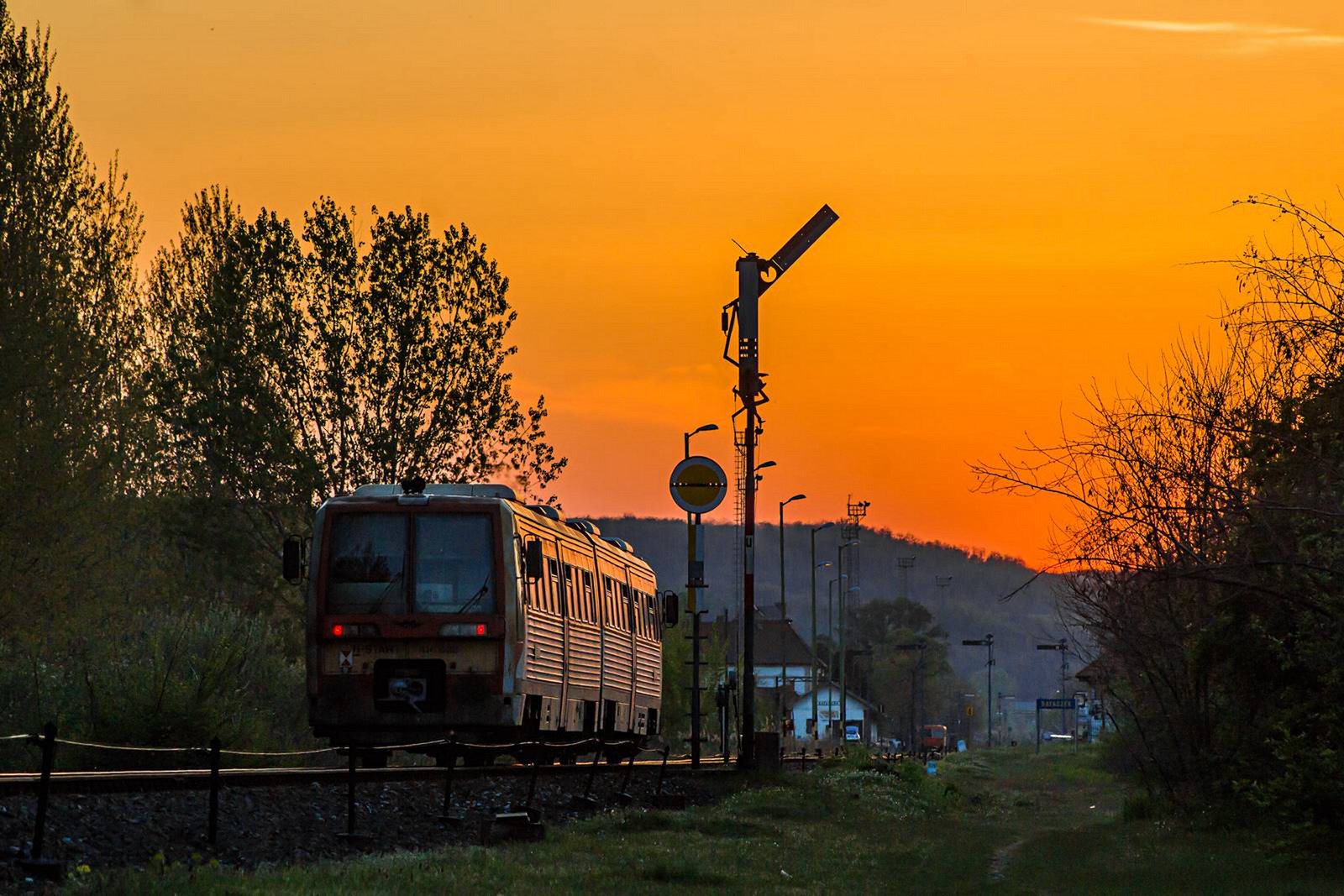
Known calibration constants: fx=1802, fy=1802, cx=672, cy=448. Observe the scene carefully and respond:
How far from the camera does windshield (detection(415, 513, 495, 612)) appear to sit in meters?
24.2

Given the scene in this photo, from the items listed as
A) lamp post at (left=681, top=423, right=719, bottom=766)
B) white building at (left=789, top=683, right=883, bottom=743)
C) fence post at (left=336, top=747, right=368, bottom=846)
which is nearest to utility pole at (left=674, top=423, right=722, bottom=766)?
lamp post at (left=681, top=423, right=719, bottom=766)

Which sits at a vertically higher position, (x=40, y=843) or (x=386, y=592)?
(x=386, y=592)

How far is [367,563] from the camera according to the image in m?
24.4

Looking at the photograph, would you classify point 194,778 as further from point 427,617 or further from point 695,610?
point 695,610

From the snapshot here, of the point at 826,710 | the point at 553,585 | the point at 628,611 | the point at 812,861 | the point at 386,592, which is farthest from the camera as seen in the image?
the point at 826,710

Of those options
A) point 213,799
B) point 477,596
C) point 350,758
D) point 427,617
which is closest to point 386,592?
point 427,617

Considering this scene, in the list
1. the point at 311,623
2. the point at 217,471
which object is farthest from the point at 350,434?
the point at 311,623

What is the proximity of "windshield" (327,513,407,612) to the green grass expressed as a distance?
14.6ft

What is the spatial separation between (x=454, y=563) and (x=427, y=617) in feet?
2.97

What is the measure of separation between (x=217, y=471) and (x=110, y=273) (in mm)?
7153

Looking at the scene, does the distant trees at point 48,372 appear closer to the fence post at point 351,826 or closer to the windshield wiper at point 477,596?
the windshield wiper at point 477,596

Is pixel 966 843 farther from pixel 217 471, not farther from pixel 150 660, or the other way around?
pixel 217 471

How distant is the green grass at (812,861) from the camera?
44.3 feet

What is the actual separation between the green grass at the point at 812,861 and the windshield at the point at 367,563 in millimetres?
4463
